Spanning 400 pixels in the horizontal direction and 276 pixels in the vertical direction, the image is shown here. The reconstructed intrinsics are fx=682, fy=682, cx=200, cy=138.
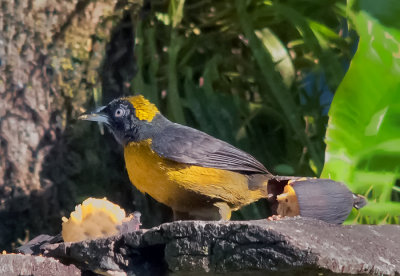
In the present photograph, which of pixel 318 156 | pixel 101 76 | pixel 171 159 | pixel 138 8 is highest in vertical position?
pixel 138 8

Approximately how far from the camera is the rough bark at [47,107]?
3.68m

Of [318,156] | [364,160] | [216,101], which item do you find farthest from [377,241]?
[216,101]

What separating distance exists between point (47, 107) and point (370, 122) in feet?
5.68

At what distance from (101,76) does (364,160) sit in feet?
4.99

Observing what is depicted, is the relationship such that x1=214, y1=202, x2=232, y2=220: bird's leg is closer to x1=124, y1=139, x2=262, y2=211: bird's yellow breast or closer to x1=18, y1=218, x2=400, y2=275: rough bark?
x1=124, y1=139, x2=262, y2=211: bird's yellow breast

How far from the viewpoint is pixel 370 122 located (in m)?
3.49

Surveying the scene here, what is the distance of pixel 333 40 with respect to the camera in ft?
13.4

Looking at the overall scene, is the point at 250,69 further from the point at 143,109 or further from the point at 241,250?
the point at 241,250

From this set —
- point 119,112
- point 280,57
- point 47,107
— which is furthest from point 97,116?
point 280,57

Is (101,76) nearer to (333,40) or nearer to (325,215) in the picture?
(333,40)

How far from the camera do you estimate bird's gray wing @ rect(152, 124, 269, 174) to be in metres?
2.77

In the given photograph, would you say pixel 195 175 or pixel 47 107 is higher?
pixel 47 107

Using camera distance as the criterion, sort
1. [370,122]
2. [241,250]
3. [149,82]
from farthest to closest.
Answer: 1. [149,82]
2. [370,122]
3. [241,250]

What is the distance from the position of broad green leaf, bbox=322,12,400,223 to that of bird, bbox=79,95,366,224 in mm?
702
